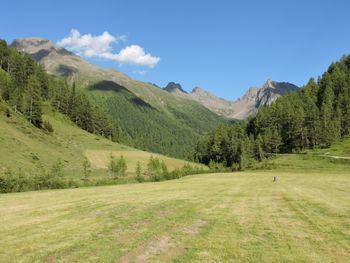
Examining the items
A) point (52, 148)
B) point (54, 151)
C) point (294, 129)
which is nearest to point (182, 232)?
point (54, 151)

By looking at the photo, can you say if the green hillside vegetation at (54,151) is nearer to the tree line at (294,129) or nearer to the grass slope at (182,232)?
the tree line at (294,129)

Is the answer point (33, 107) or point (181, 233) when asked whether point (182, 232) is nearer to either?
point (181, 233)

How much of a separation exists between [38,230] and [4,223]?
13.9 feet

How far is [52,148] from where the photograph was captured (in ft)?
394

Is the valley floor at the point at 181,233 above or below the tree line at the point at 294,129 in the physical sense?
below

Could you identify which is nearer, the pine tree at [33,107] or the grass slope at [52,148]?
the grass slope at [52,148]

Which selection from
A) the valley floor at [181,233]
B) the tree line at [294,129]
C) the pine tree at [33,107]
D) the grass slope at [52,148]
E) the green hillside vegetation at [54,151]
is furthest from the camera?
the tree line at [294,129]

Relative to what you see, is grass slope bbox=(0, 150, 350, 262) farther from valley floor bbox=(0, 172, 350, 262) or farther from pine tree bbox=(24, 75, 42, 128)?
pine tree bbox=(24, 75, 42, 128)

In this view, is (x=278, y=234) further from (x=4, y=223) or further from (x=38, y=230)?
(x=4, y=223)

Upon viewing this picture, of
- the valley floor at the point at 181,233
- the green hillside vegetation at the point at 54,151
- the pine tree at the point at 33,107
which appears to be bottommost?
the valley floor at the point at 181,233

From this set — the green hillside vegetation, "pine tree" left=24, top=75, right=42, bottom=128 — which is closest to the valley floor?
the green hillside vegetation

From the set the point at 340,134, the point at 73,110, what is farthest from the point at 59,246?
the point at 73,110

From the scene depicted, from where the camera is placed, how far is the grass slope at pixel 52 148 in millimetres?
96250

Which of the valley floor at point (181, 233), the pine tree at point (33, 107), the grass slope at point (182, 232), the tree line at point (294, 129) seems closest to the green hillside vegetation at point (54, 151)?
the pine tree at point (33, 107)
